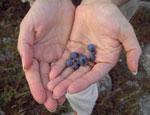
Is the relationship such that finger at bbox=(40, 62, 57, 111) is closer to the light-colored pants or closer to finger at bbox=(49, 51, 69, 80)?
finger at bbox=(49, 51, 69, 80)

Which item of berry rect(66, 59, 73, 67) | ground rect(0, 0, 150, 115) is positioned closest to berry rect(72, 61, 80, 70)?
berry rect(66, 59, 73, 67)

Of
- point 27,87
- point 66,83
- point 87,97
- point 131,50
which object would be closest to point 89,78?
point 66,83

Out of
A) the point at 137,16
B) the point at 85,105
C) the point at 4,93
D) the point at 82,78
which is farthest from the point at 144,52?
the point at 82,78

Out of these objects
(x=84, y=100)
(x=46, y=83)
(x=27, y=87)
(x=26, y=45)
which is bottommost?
(x=27, y=87)

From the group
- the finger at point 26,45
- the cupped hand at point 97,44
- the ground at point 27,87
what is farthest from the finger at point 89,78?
the ground at point 27,87

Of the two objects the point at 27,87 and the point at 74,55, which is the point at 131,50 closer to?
the point at 74,55

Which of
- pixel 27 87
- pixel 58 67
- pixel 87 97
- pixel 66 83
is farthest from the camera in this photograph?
pixel 27 87
